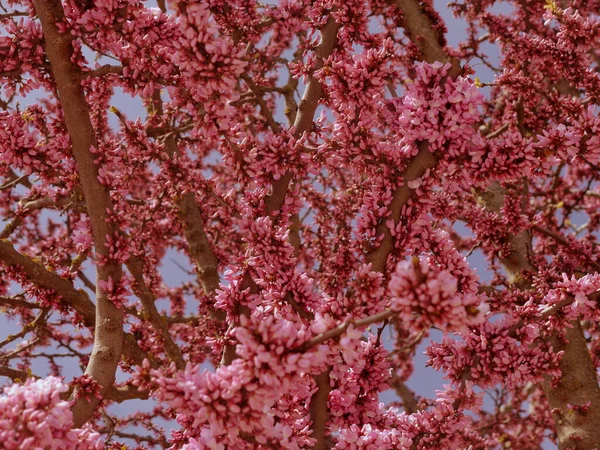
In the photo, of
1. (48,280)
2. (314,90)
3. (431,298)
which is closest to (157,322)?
(48,280)

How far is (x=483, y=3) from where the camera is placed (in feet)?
33.9

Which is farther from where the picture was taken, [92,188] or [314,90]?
[314,90]

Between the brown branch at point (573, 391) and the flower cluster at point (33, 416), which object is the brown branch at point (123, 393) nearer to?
the flower cluster at point (33, 416)

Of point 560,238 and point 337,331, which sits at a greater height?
point 560,238

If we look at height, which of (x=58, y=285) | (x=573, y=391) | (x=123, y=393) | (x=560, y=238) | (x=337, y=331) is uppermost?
(x=560, y=238)

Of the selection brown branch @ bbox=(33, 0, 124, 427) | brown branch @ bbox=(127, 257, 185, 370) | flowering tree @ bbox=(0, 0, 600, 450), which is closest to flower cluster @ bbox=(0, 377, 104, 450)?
flowering tree @ bbox=(0, 0, 600, 450)

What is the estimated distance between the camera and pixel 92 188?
398cm

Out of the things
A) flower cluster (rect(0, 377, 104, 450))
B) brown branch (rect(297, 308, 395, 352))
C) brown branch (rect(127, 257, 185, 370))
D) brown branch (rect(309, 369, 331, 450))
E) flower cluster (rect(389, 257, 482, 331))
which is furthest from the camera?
brown branch (rect(127, 257, 185, 370))

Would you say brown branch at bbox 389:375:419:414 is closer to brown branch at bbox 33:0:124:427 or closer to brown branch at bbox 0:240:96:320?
brown branch at bbox 0:240:96:320

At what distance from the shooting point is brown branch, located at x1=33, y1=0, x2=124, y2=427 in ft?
12.7

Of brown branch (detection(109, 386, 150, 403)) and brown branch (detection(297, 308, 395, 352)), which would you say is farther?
brown branch (detection(109, 386, 150, 403))

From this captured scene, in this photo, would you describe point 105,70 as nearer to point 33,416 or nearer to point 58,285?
point 58,285

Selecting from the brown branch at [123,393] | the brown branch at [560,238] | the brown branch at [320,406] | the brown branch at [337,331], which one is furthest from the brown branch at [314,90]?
the brown branch at [560,238]

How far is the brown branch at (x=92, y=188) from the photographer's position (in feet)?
12.7
